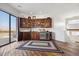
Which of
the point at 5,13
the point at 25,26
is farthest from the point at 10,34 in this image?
the point at 25,26

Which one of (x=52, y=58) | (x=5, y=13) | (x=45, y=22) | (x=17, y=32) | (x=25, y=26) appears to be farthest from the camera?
(x=45, y=22)

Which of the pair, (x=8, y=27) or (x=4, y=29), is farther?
(x=8, y=27)

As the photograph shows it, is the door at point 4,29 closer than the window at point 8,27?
Yes

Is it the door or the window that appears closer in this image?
the door

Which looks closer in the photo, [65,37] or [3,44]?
[3,44]

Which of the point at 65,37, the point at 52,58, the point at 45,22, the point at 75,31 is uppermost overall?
the point at 45,22

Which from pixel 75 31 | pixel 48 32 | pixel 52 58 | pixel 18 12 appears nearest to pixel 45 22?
pixel 48 32

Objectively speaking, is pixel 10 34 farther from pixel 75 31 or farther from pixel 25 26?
pixel 75 31

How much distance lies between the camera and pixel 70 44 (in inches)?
141

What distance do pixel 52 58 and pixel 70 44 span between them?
1.46m

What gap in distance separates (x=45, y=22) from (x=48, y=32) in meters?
0.71

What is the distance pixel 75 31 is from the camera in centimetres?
315

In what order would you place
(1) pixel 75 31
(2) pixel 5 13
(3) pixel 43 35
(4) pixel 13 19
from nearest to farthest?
(1) pixel 75 31 → (2) pixel 5 13 → (4) pixel 13 19 → (3) pixel 43 35

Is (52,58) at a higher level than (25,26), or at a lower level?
lower
